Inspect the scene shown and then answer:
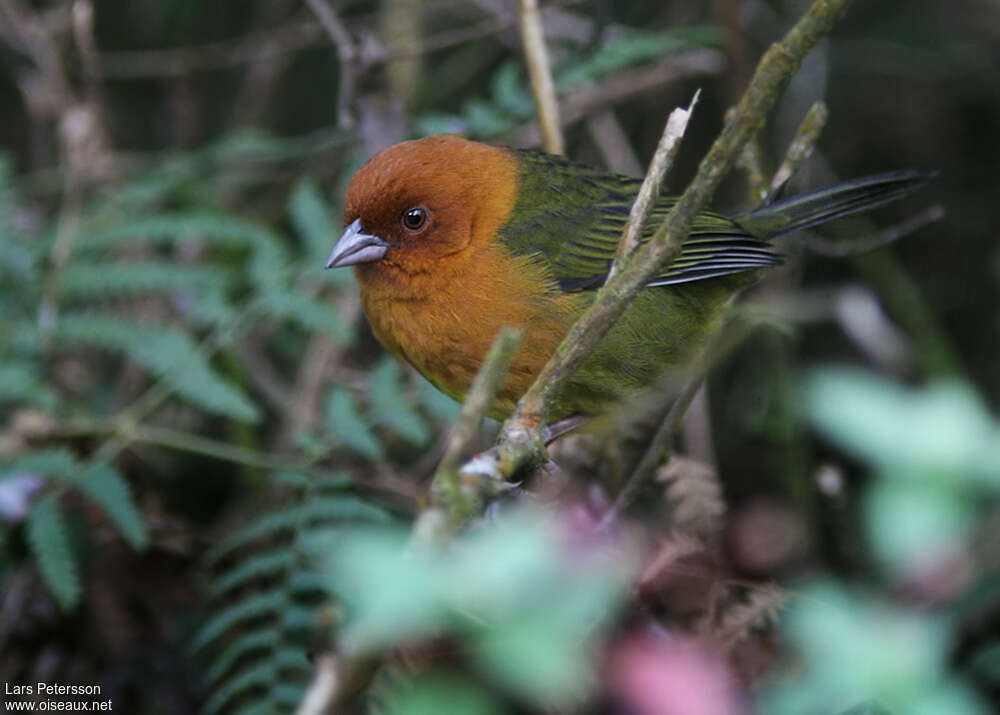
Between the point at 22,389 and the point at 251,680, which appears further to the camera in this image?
the point at 22,389

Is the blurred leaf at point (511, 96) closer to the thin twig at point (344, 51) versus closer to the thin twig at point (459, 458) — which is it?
the thin twig at point (344, 51)

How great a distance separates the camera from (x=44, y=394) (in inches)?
138

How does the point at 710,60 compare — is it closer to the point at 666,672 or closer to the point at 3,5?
the point at 3,5

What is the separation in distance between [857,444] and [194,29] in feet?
18.6

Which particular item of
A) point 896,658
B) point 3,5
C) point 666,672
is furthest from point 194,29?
point 896,658

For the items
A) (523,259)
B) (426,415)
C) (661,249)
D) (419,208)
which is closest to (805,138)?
(523,259)


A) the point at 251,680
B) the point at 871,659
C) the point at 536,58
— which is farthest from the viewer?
the point at 536,58

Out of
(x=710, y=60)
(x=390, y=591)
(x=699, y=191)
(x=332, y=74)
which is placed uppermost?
(x=332, y=74)

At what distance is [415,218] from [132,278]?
3.82 feet

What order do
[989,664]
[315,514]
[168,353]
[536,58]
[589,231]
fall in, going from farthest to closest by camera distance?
[168,353] < [589,231] < [536,58] < [315,514] < [989,664]

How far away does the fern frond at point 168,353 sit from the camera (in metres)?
3.53

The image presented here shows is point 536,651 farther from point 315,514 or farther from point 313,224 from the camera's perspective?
point 313,224

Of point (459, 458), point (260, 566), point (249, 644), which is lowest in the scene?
point (459, 458)

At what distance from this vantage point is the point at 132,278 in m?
3.81
